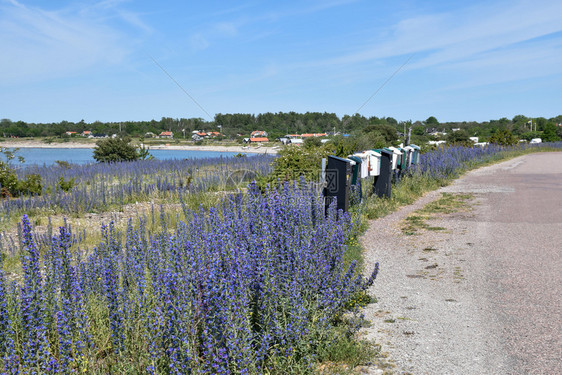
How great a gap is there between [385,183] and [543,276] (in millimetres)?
5887

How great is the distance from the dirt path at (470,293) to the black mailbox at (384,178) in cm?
145

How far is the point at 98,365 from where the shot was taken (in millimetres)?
3281

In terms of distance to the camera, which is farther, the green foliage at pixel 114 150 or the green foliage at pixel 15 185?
the green foliage at pixel 114 150

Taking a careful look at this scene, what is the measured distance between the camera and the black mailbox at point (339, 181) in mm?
7945

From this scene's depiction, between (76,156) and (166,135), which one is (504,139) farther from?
(166,135)

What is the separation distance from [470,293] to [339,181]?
3.47m

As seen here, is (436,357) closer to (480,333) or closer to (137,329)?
(480,333)

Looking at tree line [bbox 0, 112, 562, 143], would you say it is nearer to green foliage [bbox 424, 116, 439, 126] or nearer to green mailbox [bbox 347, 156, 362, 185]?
green foliage [bbox 424, 116, 439, 126]

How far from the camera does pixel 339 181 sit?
26.8 ft

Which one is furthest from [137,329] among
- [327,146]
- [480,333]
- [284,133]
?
[284,133]

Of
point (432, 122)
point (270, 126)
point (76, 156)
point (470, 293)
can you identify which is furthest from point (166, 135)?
point (470, 293)

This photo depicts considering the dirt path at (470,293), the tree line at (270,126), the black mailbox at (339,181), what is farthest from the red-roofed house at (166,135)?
the black mailbox at (339,181)

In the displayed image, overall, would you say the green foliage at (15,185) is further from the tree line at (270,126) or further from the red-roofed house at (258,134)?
the red-roofed house at (258,134)

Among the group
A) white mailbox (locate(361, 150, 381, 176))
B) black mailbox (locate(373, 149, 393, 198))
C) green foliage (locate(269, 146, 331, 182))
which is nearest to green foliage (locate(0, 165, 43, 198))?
green foliage (locate(269, 146, 331, 182))
